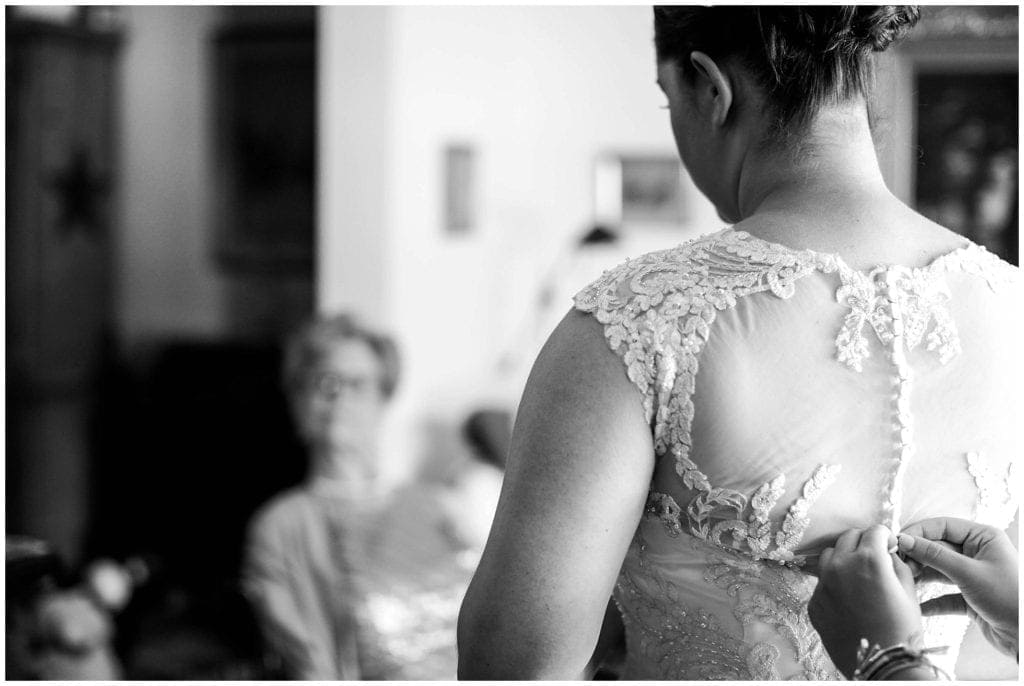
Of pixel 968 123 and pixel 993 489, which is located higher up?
pixel 968 123

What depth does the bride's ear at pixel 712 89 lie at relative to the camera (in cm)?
104

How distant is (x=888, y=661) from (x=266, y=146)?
5.15m

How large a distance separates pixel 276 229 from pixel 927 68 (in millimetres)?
3181

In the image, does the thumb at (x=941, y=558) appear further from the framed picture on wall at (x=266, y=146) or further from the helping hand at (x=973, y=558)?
the framed picture on wall at (x=266, y=146)

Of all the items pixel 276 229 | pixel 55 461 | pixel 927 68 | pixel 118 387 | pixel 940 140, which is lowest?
pixel 55 461

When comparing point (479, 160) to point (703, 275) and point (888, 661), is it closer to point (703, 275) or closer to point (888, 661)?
point (703, 275)

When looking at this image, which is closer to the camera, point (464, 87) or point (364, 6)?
point (364, 6)

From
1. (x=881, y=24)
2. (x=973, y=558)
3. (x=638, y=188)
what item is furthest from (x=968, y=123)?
(x=973, y=558)

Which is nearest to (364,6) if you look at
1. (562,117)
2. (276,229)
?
(562,117)

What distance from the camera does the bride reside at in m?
0.93

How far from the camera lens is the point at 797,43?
3.28ft

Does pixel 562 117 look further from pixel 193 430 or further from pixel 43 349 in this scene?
pixel 43 349

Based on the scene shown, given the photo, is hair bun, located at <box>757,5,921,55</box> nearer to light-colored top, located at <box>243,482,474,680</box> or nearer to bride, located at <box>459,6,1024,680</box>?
bride, located at <box>459,6,1024,680</box>

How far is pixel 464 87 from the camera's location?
4574mm
